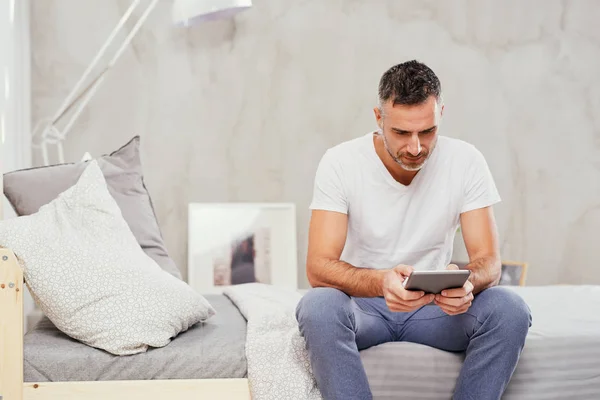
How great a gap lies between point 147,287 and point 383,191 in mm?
625

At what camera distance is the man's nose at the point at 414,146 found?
1894 mm

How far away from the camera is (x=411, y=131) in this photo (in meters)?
1.90

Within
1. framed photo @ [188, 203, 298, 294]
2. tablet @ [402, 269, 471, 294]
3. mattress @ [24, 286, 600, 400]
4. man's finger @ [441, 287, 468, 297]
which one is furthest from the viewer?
framed photo @ [188, 203, 298, 294]

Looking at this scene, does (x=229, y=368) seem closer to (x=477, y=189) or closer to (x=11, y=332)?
(x=11, y=332)

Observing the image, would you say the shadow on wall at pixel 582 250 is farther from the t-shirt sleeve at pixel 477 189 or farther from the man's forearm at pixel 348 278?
the man's forearm at pixel 348 278

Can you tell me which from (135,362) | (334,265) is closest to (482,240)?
(334,265)

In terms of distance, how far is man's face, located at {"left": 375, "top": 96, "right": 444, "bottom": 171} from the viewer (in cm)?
190

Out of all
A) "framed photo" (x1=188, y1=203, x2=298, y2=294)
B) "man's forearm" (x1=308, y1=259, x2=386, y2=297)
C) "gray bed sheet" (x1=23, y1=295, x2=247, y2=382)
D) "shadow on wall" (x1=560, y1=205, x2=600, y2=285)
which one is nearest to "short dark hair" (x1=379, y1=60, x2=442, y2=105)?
"man's forearm" (x1=308, y1=259, x2=386, y2=297)

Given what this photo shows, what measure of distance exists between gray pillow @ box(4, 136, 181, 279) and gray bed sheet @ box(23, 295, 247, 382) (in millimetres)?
485

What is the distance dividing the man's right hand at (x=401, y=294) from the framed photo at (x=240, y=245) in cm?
164

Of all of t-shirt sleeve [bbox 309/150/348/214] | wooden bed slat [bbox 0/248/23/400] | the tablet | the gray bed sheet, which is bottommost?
the gray bed sheet

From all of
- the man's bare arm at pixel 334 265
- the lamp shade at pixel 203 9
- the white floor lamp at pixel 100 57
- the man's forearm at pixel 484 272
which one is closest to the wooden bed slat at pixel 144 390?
the man's bare arm at pixel 334 265

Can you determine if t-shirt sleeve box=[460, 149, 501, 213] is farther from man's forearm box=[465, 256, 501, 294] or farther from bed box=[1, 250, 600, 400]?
bed box=[1, 250, 600, 400]

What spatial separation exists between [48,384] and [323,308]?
62 cm
